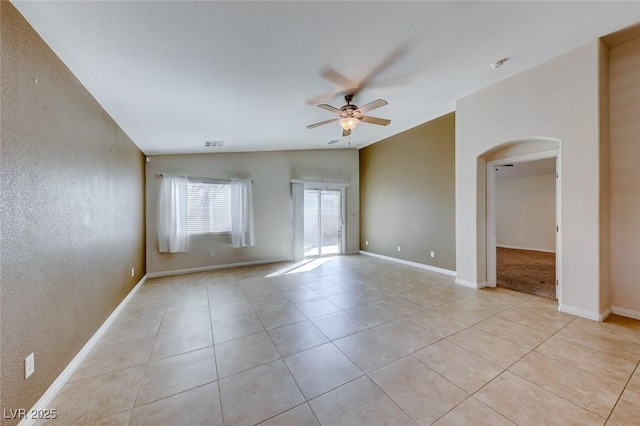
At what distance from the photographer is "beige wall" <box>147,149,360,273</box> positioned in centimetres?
483

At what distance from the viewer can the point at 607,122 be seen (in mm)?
2793

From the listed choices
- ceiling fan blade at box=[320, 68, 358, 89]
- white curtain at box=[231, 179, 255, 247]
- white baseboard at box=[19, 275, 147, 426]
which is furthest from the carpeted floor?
white baseboard at box=[19, 275, 147, 426]

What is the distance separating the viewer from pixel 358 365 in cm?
197

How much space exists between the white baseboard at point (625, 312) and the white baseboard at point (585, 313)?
7 centimetres

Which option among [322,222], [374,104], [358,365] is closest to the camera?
[358,365]

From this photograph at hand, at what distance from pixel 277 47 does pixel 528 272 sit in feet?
19.8

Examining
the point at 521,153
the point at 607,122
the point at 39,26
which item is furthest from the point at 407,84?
the point at 39,26

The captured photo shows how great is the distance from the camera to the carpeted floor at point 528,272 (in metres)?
3.83

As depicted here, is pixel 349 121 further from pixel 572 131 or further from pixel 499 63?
pixel 572 131

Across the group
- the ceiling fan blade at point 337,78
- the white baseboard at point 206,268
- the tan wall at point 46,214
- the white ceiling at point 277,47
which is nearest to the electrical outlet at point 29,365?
the tan wall at point 46,214

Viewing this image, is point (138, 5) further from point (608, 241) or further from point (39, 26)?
point (608, 241)

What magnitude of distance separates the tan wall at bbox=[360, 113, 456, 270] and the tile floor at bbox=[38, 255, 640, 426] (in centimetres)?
180

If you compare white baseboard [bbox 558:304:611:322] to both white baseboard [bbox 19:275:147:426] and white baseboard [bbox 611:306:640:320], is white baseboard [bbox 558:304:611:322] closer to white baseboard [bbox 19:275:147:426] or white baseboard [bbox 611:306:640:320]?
white baseboard [bbox 611:306:640:320]

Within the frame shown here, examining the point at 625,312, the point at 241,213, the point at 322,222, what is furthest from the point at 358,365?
the point at 322,222
